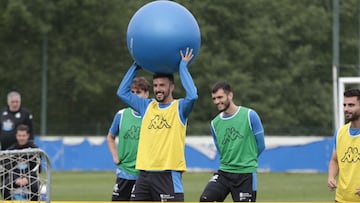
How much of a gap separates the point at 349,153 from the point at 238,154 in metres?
1.88

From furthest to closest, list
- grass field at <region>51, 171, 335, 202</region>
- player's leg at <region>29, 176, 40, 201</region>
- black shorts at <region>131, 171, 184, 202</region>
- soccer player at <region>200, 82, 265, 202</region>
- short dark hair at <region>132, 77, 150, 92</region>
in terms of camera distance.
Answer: grass field at <region>51, 171, 335, 202</region> → short dark hair at <region>132, 77, 150, 92</region> → soccer player at <region>200, 82, 265, 202</region> → black shorts at <region>131, 171, 184, 202</region> → player's leg at <region>29, 176, 40, 201</region>

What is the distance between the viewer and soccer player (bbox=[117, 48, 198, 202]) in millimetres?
9445

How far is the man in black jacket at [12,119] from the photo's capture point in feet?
50.4

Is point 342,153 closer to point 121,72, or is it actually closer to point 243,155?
point 243,155

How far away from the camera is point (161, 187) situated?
31.0 ft

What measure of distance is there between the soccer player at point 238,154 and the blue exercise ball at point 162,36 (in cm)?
171

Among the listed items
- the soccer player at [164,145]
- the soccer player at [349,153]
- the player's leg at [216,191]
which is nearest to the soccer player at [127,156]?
the player's leg at [216,191]

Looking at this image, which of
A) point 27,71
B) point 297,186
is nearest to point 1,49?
point 27,71

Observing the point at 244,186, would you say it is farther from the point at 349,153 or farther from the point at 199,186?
the point at 199,186

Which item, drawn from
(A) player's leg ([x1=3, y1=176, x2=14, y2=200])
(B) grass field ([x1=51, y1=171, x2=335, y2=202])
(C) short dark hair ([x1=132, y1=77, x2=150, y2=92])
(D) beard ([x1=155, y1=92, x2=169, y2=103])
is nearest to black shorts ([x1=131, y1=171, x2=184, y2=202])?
(D) beard ([x1=155, y1=92, x2=169, y2=103])

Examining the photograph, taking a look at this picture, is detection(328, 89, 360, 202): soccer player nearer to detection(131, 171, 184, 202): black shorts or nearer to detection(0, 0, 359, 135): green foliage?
detection(131, 171, 184, 202): black shorts

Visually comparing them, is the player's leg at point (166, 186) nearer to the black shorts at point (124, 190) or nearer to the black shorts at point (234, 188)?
the black shorts at point (234, 188)

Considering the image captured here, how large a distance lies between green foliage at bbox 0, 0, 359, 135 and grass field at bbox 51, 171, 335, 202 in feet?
42.4

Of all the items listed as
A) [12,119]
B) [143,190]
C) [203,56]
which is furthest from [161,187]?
[203,56]
